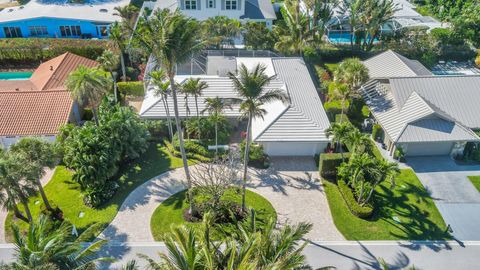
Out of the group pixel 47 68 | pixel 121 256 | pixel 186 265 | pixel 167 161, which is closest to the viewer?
pixel 186 265

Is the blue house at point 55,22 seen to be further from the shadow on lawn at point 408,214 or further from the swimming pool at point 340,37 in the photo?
the shadow on lawn at point 408,214

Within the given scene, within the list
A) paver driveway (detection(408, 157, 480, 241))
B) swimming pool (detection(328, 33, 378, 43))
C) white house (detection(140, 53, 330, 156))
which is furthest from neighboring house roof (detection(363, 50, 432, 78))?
swimming pool (detection(328, 33, 378, 43))

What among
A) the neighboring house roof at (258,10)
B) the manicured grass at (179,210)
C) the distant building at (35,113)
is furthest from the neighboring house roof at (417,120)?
the distant building at (35,113)

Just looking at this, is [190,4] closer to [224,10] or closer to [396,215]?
[224,10]

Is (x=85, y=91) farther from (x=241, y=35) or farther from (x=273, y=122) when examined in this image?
(x=241, y=35)

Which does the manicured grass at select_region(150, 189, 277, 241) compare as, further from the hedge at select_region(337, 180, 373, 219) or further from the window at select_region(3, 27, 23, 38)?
the window at select_region(3, 27, 23, 38)

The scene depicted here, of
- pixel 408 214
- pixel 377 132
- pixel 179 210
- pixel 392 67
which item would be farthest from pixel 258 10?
pixel 408 214

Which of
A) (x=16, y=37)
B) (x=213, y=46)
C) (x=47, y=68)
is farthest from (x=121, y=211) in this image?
(x=16, y=37)
